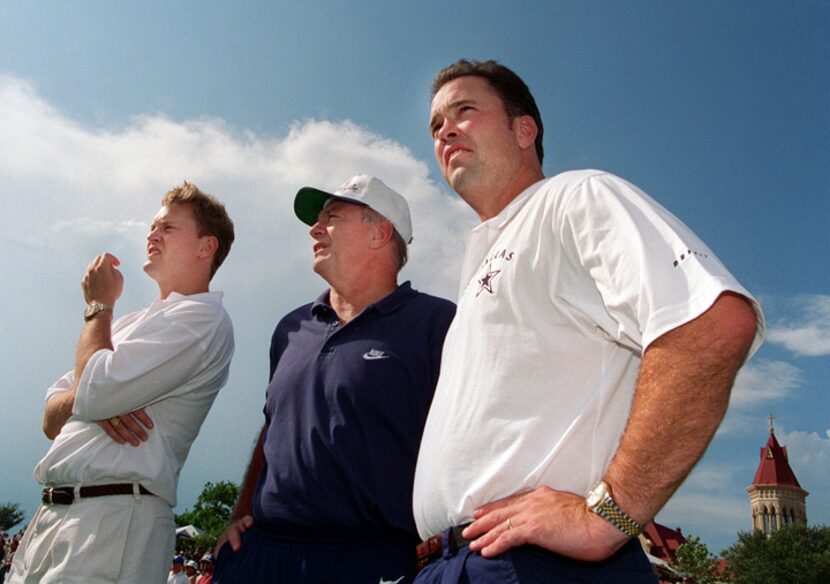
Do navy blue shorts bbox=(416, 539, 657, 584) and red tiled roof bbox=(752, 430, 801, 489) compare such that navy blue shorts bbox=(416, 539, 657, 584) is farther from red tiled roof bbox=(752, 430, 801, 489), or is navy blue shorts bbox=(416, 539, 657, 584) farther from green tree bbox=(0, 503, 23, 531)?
red tiled roof bbox=(752, 430, 801, 489)

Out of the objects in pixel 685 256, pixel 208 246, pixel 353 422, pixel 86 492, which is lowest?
pixel 86 492

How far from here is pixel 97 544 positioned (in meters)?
3.42

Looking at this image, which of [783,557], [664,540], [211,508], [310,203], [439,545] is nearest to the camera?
[439,545]

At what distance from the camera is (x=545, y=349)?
2.22 m

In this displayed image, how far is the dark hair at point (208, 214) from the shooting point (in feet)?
14.9

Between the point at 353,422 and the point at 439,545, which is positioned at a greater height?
the point at 353,422

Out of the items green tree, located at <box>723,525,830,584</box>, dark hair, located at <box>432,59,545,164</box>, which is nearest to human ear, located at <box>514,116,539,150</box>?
dark hair, located at <box>432,59,545,164</box>

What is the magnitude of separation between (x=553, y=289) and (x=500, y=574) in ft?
2.96

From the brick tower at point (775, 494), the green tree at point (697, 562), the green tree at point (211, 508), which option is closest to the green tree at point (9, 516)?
the green tree at point (211, 508)

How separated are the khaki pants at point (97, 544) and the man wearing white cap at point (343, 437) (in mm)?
383

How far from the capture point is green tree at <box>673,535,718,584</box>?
183ft

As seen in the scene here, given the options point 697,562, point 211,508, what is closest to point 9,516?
point 211,508

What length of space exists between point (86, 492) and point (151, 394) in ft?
1.89

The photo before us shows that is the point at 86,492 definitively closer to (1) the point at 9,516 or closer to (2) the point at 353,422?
(2) the point at 353,422
